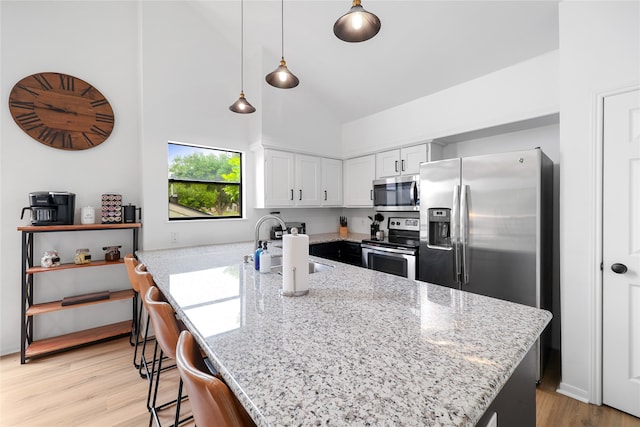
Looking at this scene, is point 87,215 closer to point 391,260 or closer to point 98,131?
point 98,131

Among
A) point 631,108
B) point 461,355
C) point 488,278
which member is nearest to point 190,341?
point 461,355

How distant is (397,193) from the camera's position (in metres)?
3.47

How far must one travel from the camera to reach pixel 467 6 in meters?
2.25

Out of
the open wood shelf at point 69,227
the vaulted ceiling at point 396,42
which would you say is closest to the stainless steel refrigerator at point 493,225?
the vaulted ceiling at point 396,42

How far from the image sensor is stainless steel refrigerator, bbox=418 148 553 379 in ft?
6.80

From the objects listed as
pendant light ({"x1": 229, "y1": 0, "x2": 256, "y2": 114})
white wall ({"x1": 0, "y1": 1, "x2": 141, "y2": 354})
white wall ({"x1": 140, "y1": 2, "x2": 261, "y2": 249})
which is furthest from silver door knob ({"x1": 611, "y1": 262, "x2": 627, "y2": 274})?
white wall ({"x1": 0, "y1": 1, "x2": 141, "y2": 354})

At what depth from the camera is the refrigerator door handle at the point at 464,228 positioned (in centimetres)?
236

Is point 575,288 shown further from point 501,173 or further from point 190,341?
point 190,341

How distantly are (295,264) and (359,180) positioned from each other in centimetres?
295

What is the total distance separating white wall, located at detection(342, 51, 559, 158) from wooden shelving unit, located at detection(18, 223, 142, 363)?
124 inches

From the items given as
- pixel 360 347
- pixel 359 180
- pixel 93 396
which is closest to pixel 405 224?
pixel 359 180

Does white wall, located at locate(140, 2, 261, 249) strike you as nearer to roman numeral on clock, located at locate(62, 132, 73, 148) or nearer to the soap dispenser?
roman numeral on clock, located at locate(62, 132, 73, 148)

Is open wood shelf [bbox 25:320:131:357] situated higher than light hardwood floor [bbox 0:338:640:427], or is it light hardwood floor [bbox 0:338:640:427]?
open wood shelf [bbox 25:320:131:357]

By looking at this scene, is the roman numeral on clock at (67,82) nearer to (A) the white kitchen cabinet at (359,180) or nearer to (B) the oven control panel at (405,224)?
(A) the white kitchen cabinet at (359,180)
